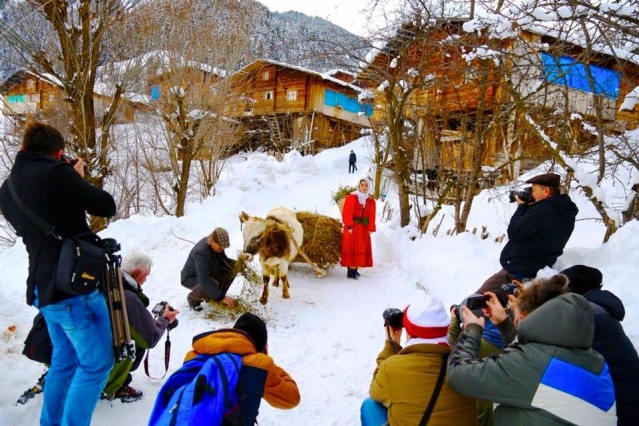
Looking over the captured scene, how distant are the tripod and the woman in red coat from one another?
16.4 ft

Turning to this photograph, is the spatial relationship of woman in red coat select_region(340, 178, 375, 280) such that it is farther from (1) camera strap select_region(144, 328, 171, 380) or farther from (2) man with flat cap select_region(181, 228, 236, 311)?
(1) camera strap select_region(144, 328, 171, 380)

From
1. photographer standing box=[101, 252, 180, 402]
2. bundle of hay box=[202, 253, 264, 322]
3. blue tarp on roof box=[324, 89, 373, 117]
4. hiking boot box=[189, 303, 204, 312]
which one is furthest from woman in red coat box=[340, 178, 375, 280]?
blue tarp on roof box=[324, 89, 373, 117]

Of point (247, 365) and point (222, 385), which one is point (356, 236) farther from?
point (222, 385)

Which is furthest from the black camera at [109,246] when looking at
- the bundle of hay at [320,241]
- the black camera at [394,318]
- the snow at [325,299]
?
the bundle of hay at [320,241]

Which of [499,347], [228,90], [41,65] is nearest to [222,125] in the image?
[228,90]

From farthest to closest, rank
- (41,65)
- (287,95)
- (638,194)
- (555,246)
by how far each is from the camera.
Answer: (287,95)
(41,65)
(638,194)
(555,246)

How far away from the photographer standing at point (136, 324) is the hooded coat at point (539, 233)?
3.26 m

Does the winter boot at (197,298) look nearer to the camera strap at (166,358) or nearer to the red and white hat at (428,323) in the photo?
the camera strap at (166,358)

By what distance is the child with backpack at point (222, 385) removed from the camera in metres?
Answer: 2.06

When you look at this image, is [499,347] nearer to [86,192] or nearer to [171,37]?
[86,192]

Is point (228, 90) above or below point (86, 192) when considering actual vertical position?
above

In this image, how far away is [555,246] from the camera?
13.9ft

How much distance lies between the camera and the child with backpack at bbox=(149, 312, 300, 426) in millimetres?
2061

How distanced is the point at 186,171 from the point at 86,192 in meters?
12.3
